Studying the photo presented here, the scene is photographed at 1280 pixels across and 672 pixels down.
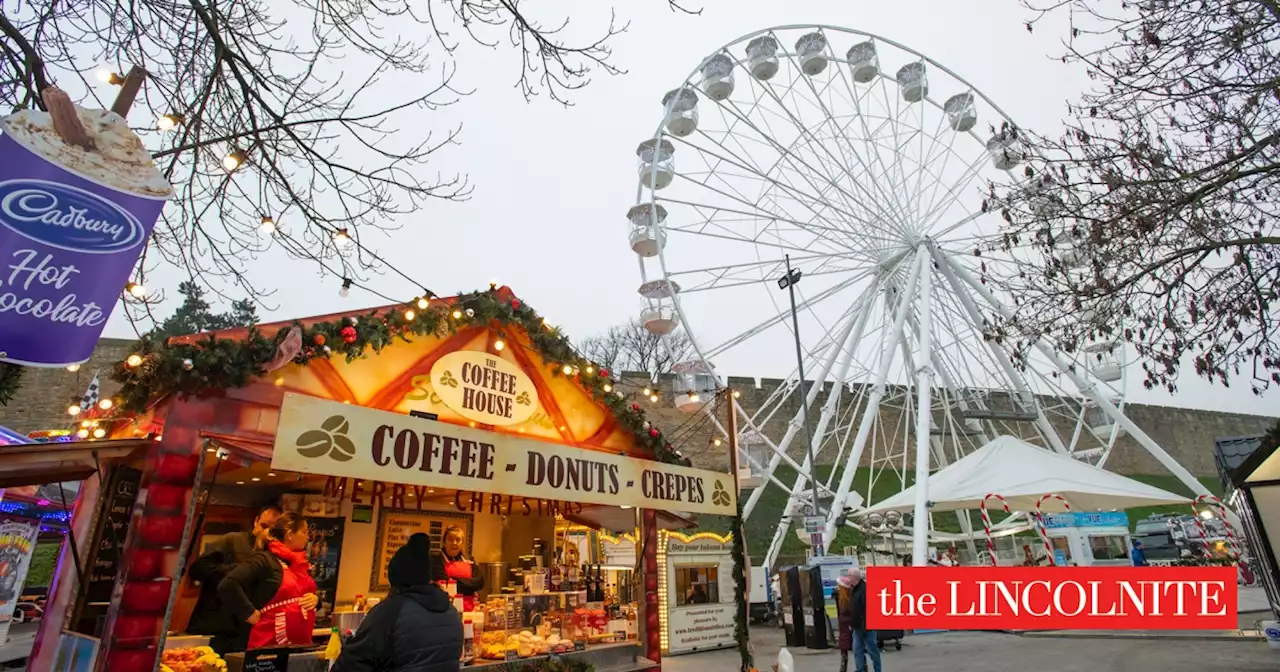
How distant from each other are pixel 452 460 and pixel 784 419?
33.4m

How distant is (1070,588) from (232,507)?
7.41 meters

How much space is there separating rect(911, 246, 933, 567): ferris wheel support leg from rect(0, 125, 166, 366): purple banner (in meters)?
9.31

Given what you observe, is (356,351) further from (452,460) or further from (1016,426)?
(1016,426)

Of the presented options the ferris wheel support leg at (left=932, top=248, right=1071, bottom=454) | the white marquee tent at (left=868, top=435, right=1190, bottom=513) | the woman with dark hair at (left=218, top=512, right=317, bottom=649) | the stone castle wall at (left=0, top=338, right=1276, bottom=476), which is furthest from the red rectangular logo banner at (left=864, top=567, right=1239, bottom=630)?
the stone castle wall at (left=0, top=338, right=1276, bottom=476)

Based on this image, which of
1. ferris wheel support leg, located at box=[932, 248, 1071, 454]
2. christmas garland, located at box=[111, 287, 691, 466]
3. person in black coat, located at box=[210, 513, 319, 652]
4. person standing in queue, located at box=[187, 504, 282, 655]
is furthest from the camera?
ferris wheel support leg, located at box=[932, 248, 1071, 454]

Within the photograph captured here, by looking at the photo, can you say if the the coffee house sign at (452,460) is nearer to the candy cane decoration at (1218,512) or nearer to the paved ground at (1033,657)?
the paved ground at (1033,657)

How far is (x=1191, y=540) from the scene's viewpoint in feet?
57.4

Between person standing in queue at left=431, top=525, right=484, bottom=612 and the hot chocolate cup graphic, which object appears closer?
the hot chocolate cup graphic

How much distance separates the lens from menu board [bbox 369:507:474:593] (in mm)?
6508

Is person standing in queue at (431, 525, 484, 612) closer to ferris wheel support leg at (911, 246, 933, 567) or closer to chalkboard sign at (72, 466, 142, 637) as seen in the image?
chalkboard sign at (72, 466, 142, 637)

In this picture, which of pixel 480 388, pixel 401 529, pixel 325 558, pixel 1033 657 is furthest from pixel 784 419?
pixel 480 388

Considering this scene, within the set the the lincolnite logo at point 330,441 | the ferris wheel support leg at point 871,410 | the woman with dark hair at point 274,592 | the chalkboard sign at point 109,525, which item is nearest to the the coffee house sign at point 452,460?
the the lincolnite logo at point 330,441

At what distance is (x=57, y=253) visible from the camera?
7.89 ft

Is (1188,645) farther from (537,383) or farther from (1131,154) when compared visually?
(537,383)
